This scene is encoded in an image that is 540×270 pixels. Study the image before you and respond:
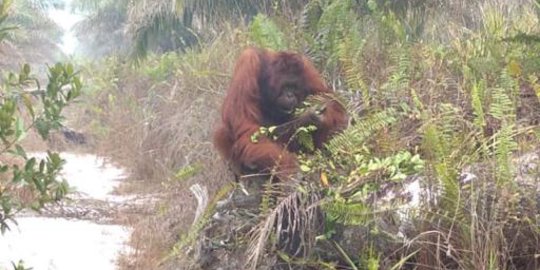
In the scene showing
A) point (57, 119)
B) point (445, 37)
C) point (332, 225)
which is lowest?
point (445, 37)

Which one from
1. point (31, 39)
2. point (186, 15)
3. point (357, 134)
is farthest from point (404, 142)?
point (31, 39)

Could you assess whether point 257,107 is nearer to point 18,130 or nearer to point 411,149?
point 411,149

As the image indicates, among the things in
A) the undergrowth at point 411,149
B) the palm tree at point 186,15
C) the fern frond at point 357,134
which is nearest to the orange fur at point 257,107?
the undergrowth at point 411,149

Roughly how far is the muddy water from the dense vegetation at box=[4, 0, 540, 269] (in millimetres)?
383

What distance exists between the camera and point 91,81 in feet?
65.2

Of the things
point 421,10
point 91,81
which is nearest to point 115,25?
point 91,81

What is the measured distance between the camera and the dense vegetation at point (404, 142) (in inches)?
126

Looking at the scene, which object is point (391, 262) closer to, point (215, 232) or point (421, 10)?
point (215, 232)

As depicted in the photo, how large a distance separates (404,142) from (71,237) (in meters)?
3.65

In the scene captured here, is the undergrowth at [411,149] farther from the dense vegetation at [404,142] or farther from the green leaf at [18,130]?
the green leaf at [18,130]

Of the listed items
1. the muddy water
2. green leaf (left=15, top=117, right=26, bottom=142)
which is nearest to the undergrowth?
the muddy water

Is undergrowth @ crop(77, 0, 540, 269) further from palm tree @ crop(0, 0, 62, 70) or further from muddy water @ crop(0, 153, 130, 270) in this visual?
palm tree @ crop(0, 0, 62, 70)

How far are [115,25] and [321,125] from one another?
23.4 m

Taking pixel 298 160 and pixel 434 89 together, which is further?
pixel 434 89
